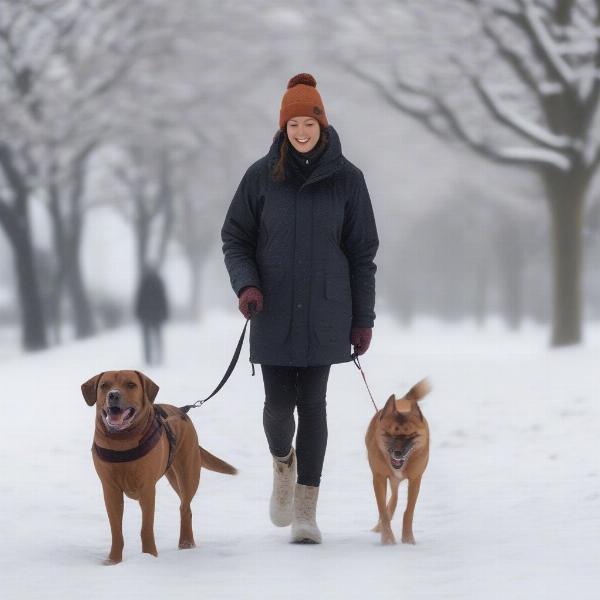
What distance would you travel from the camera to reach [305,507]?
194 inches

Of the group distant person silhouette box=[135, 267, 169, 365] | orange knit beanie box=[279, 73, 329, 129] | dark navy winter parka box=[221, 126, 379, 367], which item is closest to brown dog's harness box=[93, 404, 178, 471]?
dark navy winter parka box=[221, 126, 379, 367]

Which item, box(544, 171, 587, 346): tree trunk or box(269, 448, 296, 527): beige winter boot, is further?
box(544, 171, 587, 346): tree trunk

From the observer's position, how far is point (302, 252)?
185 inches

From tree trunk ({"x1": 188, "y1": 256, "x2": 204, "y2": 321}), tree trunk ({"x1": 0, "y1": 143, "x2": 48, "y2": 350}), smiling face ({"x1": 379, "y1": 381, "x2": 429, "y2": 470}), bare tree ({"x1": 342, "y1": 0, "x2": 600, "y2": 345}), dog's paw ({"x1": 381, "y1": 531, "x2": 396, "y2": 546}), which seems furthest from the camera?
tree trunk ({"x1": 188, "y1": 256, "x2": 204, "y2": 321})

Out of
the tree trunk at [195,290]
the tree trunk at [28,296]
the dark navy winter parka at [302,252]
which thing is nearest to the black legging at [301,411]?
the dark navy winter parka at [302,252]

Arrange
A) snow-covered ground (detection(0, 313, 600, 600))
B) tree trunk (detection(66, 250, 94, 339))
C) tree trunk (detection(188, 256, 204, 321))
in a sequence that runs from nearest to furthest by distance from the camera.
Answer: snow-covered ground (detection(0, 313, 600, 600)) → tree trunk (detection(66, 250, 94, 339)) → tree trunk (detection(188, 256, 204, 321))

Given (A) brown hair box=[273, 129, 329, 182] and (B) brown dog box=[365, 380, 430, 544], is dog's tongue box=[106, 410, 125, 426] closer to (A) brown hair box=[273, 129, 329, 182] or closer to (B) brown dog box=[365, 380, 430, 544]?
(B) brown dog box=[365, 380, 430, 544]

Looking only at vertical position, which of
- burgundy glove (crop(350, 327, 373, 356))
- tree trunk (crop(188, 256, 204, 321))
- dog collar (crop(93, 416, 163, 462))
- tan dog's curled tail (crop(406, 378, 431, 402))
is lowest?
dog collar (crop(93, 416, 163, 462))

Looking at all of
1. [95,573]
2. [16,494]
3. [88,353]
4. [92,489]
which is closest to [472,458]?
[92,489]

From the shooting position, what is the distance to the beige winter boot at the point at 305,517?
16.0 ft

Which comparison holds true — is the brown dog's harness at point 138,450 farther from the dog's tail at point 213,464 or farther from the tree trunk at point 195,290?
the tree trunk at point 195,290

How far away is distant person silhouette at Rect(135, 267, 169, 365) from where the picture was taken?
1675 cm

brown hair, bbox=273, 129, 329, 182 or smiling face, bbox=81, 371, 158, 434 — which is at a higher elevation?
brown hair, bbox=273, 129, 329, 182

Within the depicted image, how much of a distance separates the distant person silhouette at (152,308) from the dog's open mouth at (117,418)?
41.0 ft
